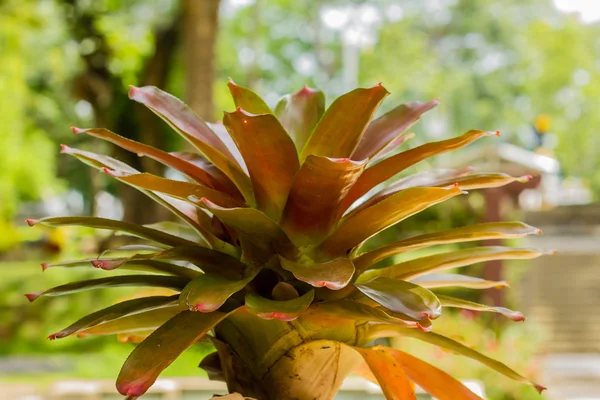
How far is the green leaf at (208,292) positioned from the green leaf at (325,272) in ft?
0.20

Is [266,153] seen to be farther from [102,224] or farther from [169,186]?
[102,224]

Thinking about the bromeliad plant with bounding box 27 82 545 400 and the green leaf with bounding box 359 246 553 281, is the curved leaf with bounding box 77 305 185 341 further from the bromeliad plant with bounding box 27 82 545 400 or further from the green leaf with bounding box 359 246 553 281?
the green leaf with bounding box 359 246 553 281

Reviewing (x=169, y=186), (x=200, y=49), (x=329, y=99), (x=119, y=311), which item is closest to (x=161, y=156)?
(x=169, y=186)

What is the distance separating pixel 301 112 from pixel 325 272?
0.32 meters

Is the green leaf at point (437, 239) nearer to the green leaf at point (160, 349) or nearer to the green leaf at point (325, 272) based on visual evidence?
the green leaf at point (325, 272)

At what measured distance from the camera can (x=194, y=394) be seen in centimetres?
214

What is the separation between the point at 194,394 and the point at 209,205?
155 cm

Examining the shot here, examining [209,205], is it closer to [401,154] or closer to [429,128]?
[401,154]

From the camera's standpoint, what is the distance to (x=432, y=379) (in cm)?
89

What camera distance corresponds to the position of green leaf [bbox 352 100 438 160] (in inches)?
36.1

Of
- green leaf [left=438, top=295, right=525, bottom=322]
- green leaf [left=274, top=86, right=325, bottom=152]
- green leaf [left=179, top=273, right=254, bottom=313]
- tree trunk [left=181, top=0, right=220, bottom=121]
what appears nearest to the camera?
green leaf [left=179, top=273, right=254, bottom=313]

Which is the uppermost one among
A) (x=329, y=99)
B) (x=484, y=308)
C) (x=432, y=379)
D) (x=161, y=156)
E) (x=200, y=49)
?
(x=161, y=156)

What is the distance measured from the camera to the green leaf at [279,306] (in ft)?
2.35

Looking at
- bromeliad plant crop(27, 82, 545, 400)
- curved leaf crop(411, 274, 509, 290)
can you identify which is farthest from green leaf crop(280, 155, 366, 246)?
curved leaf crop(411, 274, 509, 290)
